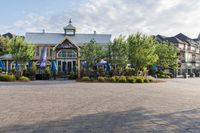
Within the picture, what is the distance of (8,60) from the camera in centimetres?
4288

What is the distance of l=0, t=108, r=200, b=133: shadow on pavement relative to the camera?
233 inches

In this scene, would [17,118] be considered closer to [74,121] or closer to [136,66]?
[74,121]

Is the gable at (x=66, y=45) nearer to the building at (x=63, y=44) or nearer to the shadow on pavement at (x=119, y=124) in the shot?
the building at (x=63, y=44)

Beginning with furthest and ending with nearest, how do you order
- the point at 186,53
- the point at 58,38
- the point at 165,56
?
the point at 186,53, the point at 58,38, the point at 165,56

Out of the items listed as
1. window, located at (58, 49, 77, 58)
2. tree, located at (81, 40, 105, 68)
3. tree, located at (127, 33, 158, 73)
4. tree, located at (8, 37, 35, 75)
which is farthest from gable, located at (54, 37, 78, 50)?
tree, located at (127, 33, 158, 73)

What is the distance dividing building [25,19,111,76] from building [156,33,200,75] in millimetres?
28586

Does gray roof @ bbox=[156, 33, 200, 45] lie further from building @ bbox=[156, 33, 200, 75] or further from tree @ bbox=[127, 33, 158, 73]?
tree @ bbox=[127, 33, 158, 73]

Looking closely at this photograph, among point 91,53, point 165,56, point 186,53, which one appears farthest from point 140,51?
point 186,53

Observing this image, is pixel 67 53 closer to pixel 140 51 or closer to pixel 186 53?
pixel 140 51

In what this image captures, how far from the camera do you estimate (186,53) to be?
236ft

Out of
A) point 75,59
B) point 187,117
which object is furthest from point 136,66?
point 187,117

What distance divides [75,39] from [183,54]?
1518 inches

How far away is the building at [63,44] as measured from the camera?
42.2 m

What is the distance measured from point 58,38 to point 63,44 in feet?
15.4
